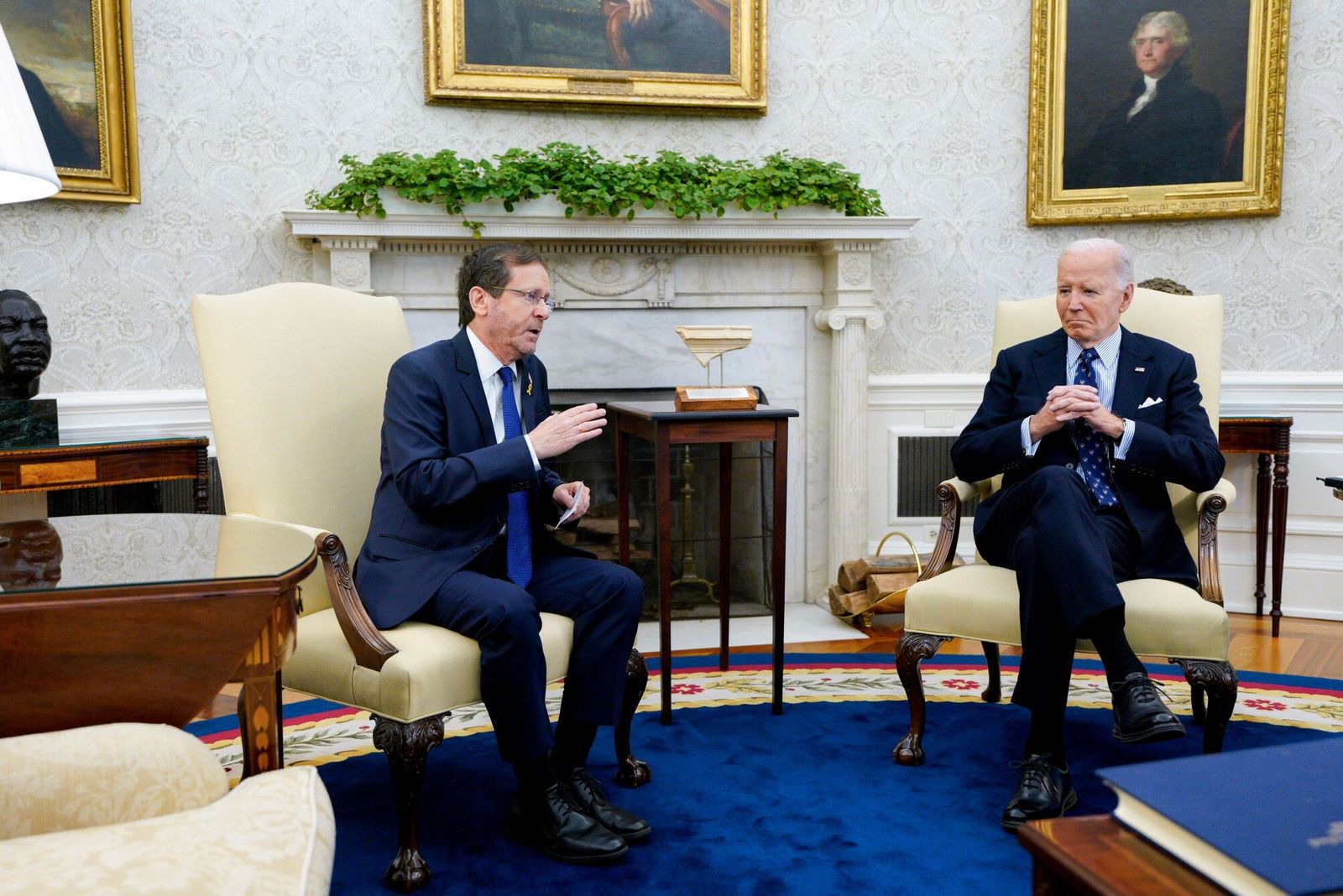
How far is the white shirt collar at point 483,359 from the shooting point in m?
2.73

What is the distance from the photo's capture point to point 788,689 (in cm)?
374

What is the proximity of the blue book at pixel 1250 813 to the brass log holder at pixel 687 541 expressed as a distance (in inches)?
140

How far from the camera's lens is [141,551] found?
6.19 ft

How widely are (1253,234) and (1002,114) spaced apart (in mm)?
1233

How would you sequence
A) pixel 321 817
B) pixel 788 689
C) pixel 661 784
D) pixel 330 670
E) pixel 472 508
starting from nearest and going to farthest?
pixel 321 817 → pixel 330 670 → pixel 472 508 → pixel 661 784 → pixel 788 689

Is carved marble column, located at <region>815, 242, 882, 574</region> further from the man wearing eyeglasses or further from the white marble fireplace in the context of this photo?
the man wearing eyeglasses

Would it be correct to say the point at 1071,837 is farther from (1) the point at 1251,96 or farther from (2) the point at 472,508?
(1) the point at 1251,96

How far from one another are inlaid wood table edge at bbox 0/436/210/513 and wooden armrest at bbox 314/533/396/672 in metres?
1.84

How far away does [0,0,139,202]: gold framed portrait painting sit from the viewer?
166 inches

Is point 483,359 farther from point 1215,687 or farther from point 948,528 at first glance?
point 1215,687

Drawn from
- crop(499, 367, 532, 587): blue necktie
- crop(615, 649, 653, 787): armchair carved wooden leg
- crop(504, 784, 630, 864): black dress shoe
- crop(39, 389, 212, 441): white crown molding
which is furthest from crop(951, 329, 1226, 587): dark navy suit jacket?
crop(39, 389, 212, 441): white crown molding

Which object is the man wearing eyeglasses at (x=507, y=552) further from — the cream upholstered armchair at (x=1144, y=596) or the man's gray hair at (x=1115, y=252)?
the man's gray hair at (x=1115, y=252)

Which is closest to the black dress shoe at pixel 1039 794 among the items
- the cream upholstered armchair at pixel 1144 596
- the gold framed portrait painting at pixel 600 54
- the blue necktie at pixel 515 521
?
the cream upholstered armchair at pixel 1144 596

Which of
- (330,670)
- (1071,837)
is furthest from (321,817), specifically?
(330,670)
